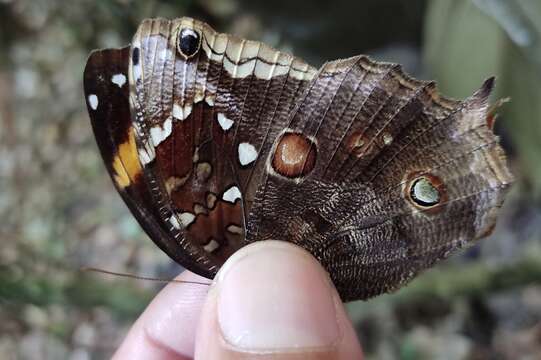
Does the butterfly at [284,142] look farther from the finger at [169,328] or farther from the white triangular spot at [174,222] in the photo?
the finger at [169,328]

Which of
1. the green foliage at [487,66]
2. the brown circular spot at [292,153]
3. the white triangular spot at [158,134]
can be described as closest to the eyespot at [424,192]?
the brown circular spot at [292,153]

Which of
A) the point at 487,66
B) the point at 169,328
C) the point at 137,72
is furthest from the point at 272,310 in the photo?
the point at 487,66

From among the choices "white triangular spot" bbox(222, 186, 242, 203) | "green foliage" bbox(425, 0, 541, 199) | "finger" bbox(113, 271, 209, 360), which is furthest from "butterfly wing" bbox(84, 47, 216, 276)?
"green foliage" bbox(425, 0, 541, 199)

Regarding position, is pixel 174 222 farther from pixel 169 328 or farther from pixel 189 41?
pixel 169 328

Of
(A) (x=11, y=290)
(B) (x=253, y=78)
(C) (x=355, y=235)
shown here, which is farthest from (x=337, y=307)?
(A) (x=11, y=290)

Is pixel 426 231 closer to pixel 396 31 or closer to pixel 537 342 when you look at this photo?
pixel 537 342

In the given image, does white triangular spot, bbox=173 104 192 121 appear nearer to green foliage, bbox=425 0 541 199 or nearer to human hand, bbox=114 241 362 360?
human hand, bbox=114 241 362 360
